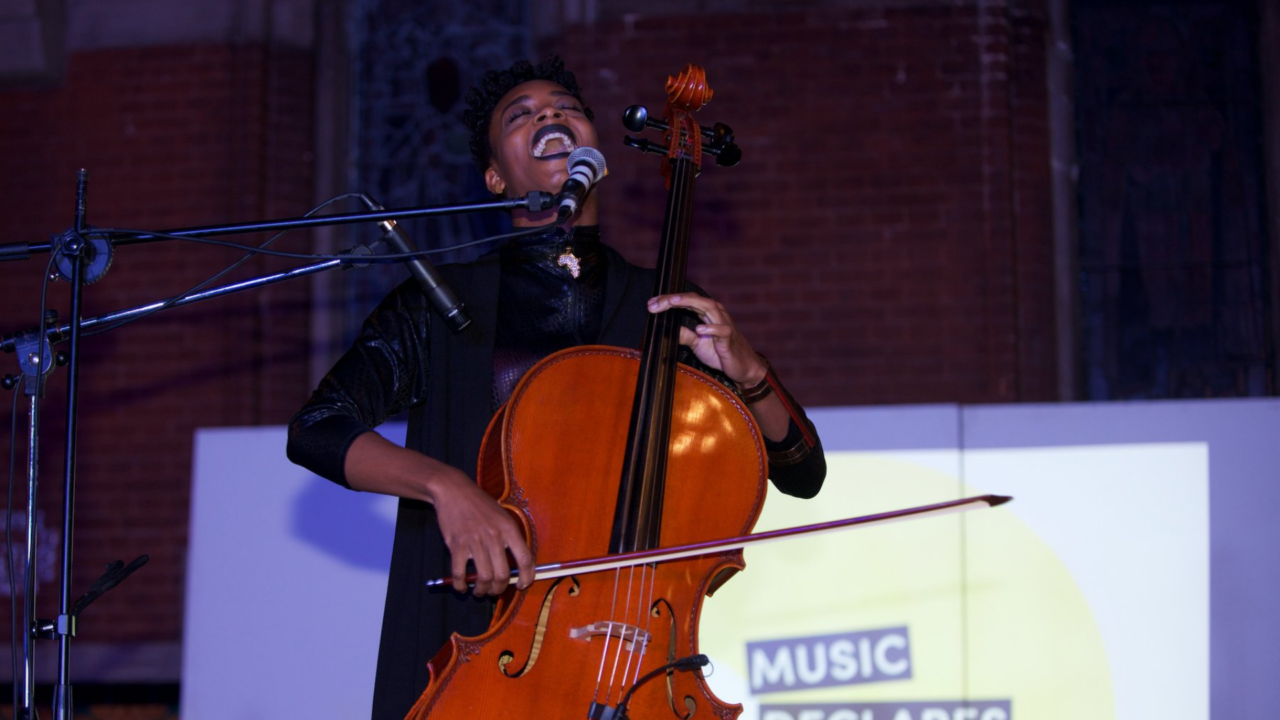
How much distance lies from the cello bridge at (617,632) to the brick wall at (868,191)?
2.66 meters

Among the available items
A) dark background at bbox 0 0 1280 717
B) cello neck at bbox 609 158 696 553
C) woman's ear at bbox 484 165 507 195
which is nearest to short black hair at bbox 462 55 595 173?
woman's ear at bbox 484 165 507 195

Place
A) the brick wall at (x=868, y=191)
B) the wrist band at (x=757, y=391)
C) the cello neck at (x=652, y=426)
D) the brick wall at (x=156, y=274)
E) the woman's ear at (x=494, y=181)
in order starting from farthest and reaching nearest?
the brick wall at (x=156, y=274)
the brick wall at (x=868, y=191)
the woman's ear at (x=494, y=181)
the wrist band at (x=757, y=391)
the cello neck at (x=652, y=426)

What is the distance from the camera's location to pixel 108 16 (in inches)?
178

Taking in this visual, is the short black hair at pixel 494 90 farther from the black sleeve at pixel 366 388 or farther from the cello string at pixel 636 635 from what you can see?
the cello string at pixel 636 635

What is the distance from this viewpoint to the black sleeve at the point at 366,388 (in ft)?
5.48

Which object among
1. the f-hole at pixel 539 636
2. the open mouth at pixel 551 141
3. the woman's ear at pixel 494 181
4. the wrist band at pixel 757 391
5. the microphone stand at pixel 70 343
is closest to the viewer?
the f-hole at pixel 539 636

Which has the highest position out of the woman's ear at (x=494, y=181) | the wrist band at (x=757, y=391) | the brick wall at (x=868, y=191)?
the brick wall at (x=868, y=191)

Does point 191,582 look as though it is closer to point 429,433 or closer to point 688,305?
point 429,433

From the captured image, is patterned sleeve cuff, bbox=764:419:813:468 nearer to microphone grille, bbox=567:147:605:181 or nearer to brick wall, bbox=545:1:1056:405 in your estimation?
microphone grille, bbox=567:147:605:181

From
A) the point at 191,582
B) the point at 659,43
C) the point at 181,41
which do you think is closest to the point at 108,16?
the point at 181,41

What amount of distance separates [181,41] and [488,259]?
293 centimetres

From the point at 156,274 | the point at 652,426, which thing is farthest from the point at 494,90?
the point at 156,274

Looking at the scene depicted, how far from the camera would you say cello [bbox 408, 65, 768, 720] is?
149cm

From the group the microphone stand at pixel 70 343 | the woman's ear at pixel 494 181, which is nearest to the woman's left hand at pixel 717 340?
the microphone stand at pixel 70 343
